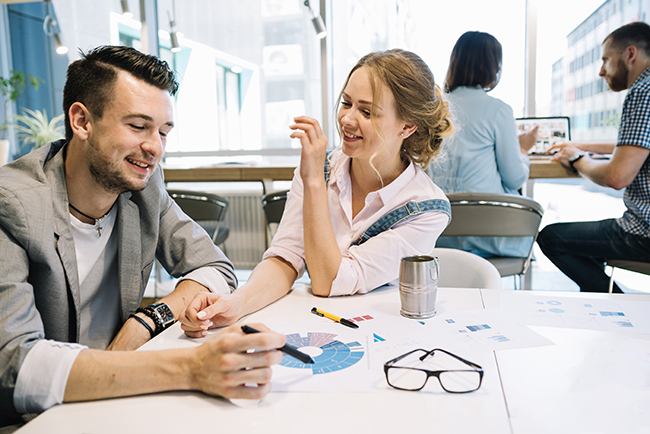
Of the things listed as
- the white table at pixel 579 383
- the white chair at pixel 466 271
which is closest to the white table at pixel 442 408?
the white table at pixel 579 383

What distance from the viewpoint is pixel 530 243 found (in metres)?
2.34

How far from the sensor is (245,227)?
450cm

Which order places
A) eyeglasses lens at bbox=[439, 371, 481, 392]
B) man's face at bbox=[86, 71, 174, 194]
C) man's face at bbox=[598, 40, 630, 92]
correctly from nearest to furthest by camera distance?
eyeglasses lens at bbox=[439, 371, 481, 392] < man's face at bbox=[86, 71, 174, 194] < man's face at bbox=[598, 40, 630, 92]

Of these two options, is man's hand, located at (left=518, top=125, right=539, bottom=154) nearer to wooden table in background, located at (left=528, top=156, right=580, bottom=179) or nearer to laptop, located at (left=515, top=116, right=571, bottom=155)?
Answer: laptop, located at (left=515, top=116, right=571, bottom=155)

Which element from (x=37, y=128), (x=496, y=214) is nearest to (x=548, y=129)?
(x=496, y=214)

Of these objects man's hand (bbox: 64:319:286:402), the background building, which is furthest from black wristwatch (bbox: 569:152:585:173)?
man's hand (bbox: 64:319:286:402)

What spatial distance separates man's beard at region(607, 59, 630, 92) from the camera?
8.82 ft

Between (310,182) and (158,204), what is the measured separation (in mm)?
438

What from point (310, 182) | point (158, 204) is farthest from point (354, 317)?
point (158, 204)

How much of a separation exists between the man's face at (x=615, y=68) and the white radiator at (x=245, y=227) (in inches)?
110

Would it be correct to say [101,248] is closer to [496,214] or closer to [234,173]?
[496,214]

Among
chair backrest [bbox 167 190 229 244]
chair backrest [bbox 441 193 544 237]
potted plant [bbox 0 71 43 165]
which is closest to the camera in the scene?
chair backrest [bbox 441 193 544 237]

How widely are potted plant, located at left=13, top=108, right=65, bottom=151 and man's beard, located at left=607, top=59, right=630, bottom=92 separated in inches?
174

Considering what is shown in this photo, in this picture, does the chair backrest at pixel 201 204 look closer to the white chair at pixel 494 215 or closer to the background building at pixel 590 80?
the white chair at pixel 494 215
